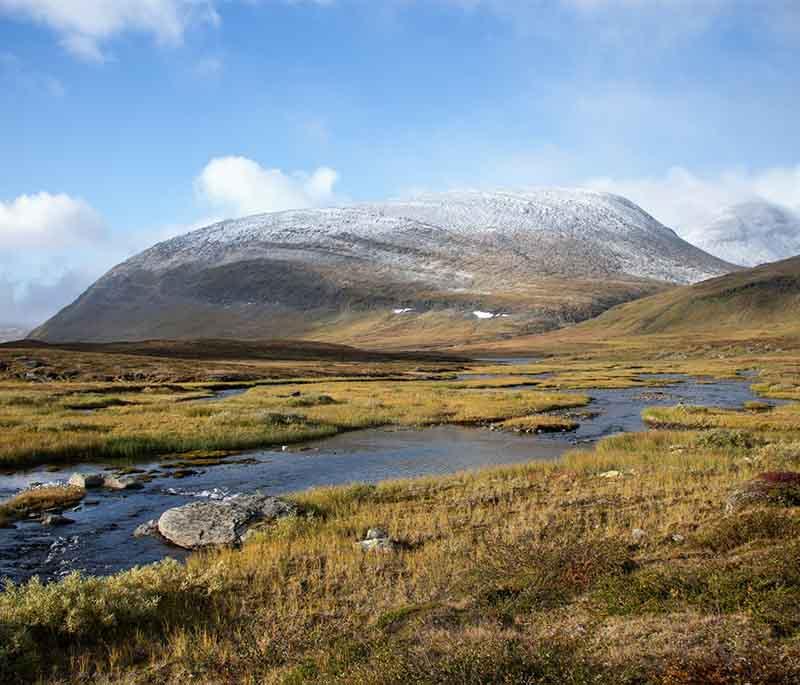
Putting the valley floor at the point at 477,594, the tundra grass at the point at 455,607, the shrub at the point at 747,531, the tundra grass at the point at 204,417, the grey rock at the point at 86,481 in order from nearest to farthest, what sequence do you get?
the tundra grass at the point at 455,607, the valley floor at the point at 477,594, the shrub at the point at 747,531, the grey rock at the point at 86,481, the tundra grass at the point at 204,417

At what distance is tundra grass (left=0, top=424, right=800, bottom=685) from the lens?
8.20 meters

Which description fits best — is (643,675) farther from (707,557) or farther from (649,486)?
(649,486)

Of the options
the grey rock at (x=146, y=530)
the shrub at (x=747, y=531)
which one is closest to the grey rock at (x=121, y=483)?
the grey rock at (x=146, y=530)

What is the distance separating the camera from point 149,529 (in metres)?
20.0

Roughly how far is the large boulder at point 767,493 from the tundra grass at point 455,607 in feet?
2.45

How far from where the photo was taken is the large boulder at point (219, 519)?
18.3m

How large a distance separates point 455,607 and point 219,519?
1045 cm

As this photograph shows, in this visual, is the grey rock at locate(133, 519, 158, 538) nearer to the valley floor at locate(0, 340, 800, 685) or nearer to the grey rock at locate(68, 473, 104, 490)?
the valley floor at locate(0, 340, 800, 685)

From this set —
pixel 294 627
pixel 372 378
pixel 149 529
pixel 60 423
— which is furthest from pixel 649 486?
pixel 372 378

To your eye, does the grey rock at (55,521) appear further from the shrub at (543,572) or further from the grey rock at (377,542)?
the shrub at (543,572)

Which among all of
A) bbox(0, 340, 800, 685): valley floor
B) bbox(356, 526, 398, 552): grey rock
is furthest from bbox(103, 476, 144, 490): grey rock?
bbox(356, 526, 398, 552): grey rock

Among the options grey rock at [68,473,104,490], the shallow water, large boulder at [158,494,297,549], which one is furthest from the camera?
grey rock at [68,473,104,490]

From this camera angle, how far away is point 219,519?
19.2 m

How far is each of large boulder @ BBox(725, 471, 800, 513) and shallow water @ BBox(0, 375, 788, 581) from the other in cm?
1456
